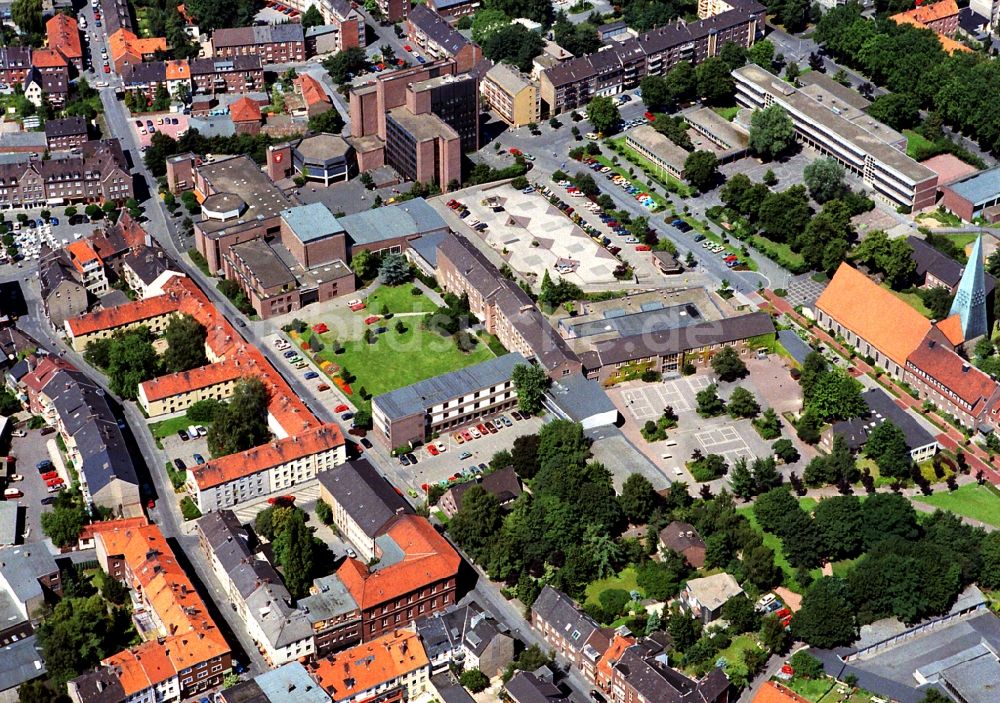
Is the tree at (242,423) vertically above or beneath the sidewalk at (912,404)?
above

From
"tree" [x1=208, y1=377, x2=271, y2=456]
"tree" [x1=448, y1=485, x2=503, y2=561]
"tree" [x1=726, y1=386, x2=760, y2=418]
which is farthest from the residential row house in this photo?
"tree" [x1=726, y1=386, x2=760, y2=418]

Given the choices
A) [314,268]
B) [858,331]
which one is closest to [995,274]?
[858,331]

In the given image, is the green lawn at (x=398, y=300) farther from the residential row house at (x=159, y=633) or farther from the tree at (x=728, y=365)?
the residential row house at (x=159, y=633)

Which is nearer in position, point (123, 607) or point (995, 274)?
point (123, 607)

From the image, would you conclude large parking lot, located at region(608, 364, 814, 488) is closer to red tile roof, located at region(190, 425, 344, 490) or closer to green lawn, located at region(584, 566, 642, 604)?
green lawn, located at region(584, 566, 642, 604)

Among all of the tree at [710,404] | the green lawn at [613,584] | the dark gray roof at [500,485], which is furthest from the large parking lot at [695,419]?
the dark gray roof at [500,485]

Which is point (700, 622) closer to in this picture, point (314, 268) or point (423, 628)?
point (423, 628)

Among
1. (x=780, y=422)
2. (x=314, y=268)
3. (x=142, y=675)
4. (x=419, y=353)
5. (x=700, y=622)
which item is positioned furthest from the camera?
(x=314, y=268)
